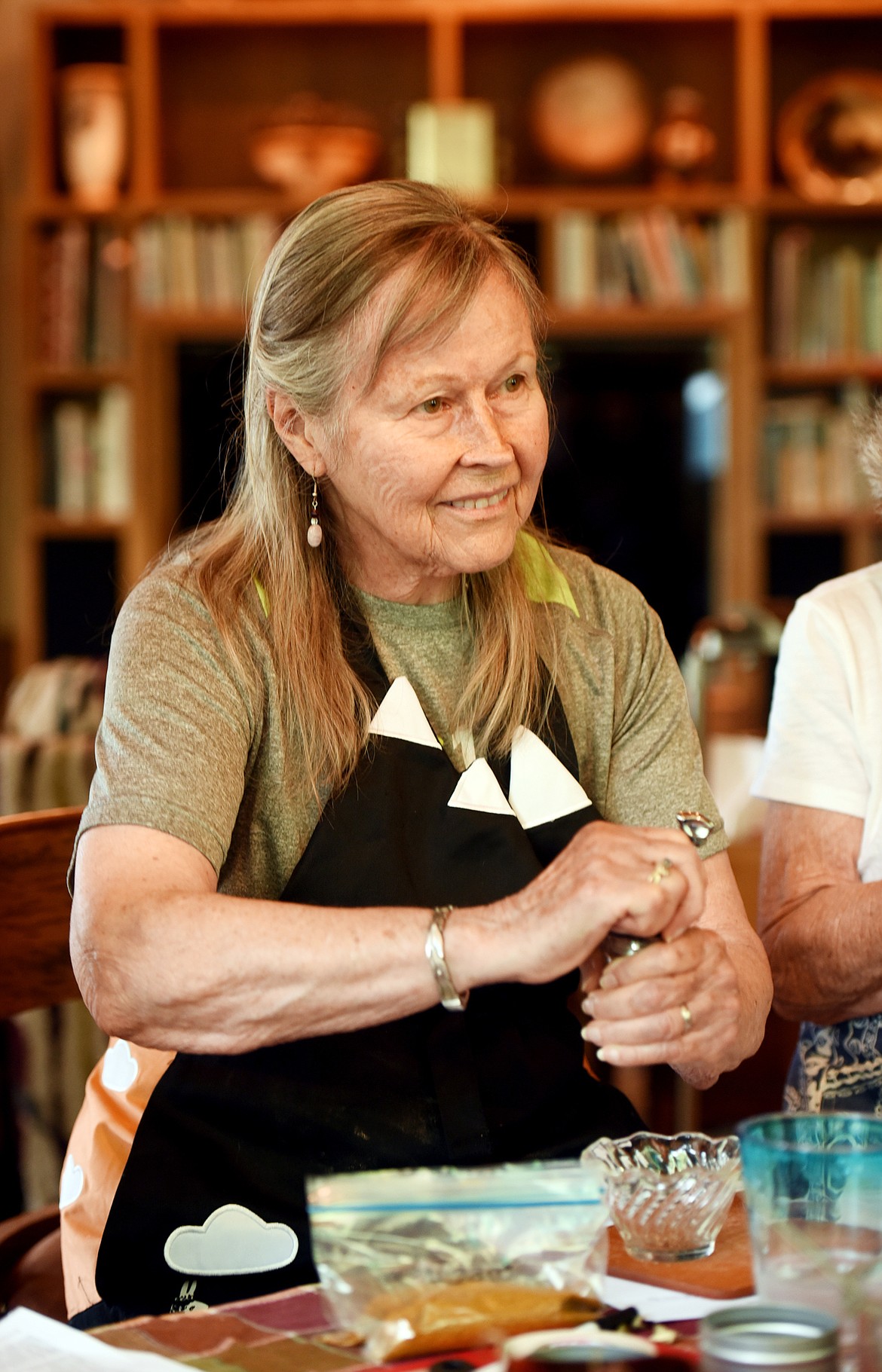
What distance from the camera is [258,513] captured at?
1.36 meters

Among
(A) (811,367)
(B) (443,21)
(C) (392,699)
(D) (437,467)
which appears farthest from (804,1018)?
(B) (443,21)

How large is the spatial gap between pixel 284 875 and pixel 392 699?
0.17 meters

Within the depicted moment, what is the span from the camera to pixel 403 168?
4402 mm

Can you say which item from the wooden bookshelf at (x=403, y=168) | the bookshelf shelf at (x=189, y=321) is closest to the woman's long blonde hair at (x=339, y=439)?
the wooden bookshelf at (x=403, y=168)

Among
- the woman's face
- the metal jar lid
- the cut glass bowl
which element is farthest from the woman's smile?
the metal jar lid

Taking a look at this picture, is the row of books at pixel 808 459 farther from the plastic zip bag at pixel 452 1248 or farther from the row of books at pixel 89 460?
the plastic zip bag at pixel 452 1248

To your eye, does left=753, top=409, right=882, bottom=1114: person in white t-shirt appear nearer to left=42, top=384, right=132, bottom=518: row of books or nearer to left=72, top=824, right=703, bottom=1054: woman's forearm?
left=72, top=824, right=703, bottom=1054: woman's forearm

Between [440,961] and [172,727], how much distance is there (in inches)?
12.1

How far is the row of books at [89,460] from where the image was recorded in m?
4.45

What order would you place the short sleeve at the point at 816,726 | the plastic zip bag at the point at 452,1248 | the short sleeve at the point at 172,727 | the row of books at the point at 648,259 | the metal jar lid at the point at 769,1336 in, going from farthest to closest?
1. the row of books at the point at 648,259
2. the short sleeve at the point at 816,726
3. the short sleeve at the point at 172,727
4. the plastic zip bag at the point at 452,1248
5. the metal jar lid at the point at 769,1336

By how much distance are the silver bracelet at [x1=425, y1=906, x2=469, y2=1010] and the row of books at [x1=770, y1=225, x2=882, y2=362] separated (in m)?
3.76

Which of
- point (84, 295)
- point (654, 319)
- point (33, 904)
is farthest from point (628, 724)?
point (84, 295)

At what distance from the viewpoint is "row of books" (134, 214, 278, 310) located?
14.3 ft

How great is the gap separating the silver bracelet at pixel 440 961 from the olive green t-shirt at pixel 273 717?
0.70 ft
